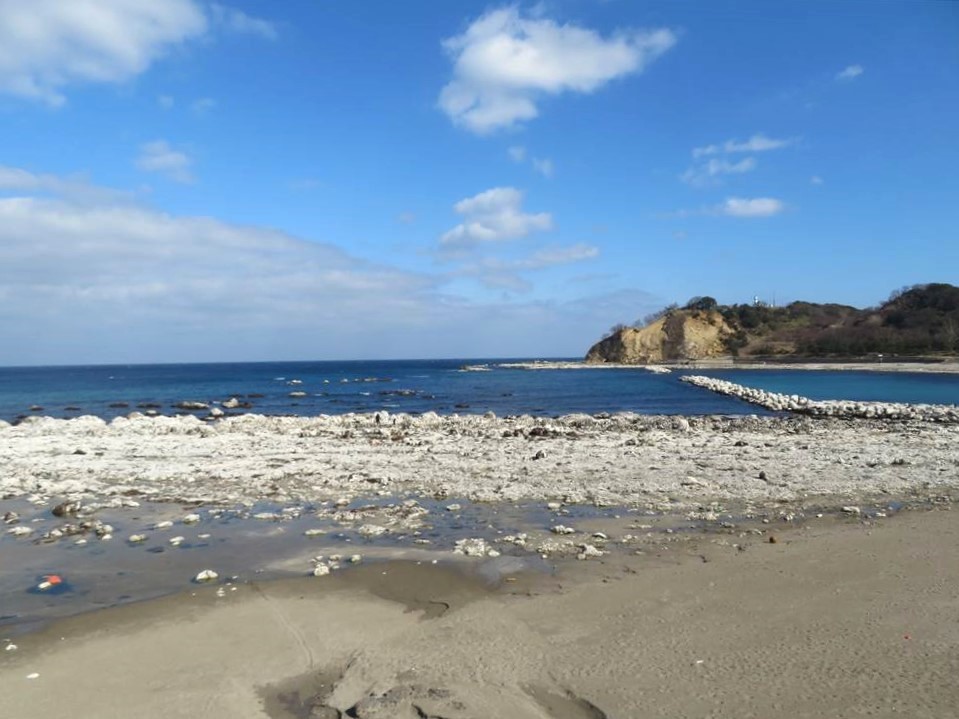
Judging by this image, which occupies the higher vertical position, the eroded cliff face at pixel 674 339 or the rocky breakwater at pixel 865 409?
the eroded cliff face at pixel 674 339

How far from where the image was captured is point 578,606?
700 cm

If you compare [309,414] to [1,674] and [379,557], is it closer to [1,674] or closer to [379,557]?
[379,557]

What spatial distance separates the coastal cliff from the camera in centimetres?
11400

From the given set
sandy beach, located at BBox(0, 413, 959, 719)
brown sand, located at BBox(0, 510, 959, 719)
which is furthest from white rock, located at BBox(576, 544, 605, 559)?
brown sand, located at BBox(0, 510, 959, 719)

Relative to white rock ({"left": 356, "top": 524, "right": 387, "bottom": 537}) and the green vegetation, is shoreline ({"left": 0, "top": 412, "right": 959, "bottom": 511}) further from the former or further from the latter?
the green vegetation

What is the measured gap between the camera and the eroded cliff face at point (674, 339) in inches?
5310

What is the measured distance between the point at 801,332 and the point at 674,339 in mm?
27091

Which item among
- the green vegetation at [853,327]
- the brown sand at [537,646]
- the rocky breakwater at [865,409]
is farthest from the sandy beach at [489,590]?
the green vegetation at [853,327]

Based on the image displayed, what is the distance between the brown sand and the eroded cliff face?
133m

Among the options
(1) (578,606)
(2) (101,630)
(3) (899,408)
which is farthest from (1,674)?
(3) (899,408)

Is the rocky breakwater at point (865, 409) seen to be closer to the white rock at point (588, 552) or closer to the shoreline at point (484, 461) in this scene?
the shoreline at point (484, 461)

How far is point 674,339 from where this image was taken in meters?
139

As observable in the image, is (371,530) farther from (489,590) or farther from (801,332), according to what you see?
(801,332)

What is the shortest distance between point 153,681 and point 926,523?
36.6 feet
